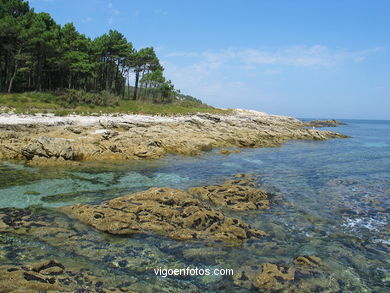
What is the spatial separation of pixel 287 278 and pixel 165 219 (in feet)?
12.8

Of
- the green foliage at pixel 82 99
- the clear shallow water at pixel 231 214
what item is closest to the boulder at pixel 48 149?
the clear shallow water at pixel 231 214

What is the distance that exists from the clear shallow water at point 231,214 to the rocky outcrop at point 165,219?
0.39 metres

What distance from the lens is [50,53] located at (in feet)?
143

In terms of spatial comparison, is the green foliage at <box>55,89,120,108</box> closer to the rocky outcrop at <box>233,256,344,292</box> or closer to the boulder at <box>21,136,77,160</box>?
the boulder at <box>21,136,77,160</box>

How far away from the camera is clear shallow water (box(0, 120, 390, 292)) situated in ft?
18.7

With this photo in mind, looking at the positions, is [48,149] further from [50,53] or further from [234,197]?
[50,53]

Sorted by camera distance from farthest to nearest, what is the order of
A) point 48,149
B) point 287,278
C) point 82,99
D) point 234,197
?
point 82,99 < point 48,149 < point 234,197 < point 287,278

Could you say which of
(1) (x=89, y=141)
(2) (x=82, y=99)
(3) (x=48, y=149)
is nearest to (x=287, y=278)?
(3) (x=48, y=149)

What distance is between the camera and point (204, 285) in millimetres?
5195

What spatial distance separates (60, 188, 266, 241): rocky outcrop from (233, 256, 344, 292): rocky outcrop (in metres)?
1.48

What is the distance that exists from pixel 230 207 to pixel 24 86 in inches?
2181

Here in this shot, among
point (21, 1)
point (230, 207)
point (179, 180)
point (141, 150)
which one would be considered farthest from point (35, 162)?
point (21, 1)

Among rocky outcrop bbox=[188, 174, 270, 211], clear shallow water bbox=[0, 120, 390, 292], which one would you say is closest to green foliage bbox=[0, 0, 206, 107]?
clear shallow water bbox=[0, 120, 390, 292]

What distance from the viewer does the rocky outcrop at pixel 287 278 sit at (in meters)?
5.17
